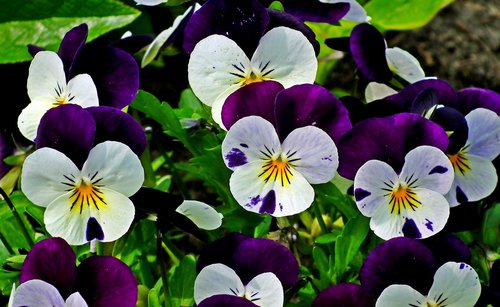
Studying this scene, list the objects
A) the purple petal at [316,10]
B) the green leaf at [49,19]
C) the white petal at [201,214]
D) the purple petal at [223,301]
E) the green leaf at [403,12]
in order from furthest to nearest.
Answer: the green leaf at [403,12]
the green leaf at [49,19]
the purple petal at [316,10]
the white petal at [201,214]
the purple petal at [223,301]

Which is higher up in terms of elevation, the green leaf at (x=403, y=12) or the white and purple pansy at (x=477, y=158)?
the white and purple pansy at (x=477, y=158)

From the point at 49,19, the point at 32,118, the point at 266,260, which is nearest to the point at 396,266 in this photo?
the point at 266,260

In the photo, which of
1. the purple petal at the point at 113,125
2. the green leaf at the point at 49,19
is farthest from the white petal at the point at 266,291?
the green leaf at the point at 49,19

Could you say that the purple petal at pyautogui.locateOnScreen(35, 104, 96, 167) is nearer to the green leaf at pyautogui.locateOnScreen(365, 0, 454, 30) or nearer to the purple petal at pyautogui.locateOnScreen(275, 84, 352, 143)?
the purple petal at pyautogui.locateOnScreen(275, 84, 352, 143)

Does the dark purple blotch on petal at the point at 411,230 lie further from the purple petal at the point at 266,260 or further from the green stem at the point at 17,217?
the green stem at the point at 17,217

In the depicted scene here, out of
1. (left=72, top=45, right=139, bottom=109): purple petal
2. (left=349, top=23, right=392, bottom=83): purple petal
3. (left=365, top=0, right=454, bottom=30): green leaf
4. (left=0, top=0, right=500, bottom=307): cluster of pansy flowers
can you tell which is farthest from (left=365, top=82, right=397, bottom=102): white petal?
(left=365, top=0, right=454, bottom=30): green leaf

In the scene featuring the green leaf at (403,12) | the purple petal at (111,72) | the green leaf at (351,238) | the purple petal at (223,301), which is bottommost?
the green leaf at (403,12)
